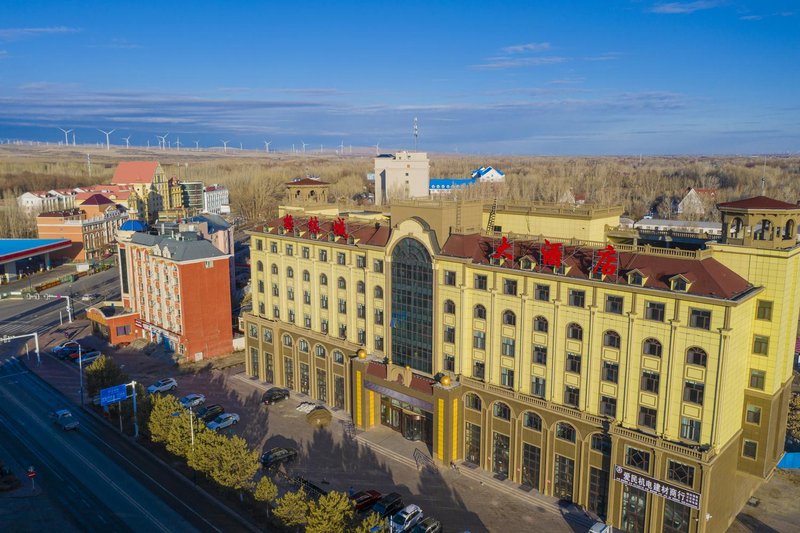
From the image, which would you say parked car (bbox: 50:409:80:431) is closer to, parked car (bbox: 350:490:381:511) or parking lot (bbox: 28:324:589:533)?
parking lot (bbox: 28:324:589:533)

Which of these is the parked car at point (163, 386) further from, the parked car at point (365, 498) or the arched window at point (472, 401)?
the arched window at point (472, 401)

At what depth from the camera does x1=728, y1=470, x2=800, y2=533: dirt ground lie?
35.0 m

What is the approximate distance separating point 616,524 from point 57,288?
90.9m

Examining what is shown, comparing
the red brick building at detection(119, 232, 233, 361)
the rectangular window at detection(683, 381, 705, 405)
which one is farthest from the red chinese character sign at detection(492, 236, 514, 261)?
the red brick building at detection(119, 232, 233, 361)

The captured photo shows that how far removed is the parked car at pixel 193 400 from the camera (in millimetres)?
51706

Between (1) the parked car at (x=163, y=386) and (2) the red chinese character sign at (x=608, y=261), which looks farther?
(1) the parked car at (x=163, y=386)

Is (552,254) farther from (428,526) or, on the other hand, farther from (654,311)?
(428,526)

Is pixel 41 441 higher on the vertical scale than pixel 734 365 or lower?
lower

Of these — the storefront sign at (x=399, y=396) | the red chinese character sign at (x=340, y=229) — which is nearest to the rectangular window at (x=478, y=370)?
the storefront sign at (x=399, y=396)

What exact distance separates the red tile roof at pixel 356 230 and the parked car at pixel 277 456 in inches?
646

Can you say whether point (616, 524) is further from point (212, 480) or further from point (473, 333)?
point (212, 480)

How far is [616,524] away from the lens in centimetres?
3497

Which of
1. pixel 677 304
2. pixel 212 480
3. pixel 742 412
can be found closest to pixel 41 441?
pixel 212 480

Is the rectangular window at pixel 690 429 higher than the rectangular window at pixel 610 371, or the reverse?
the rectangular window at pixel 610 371
